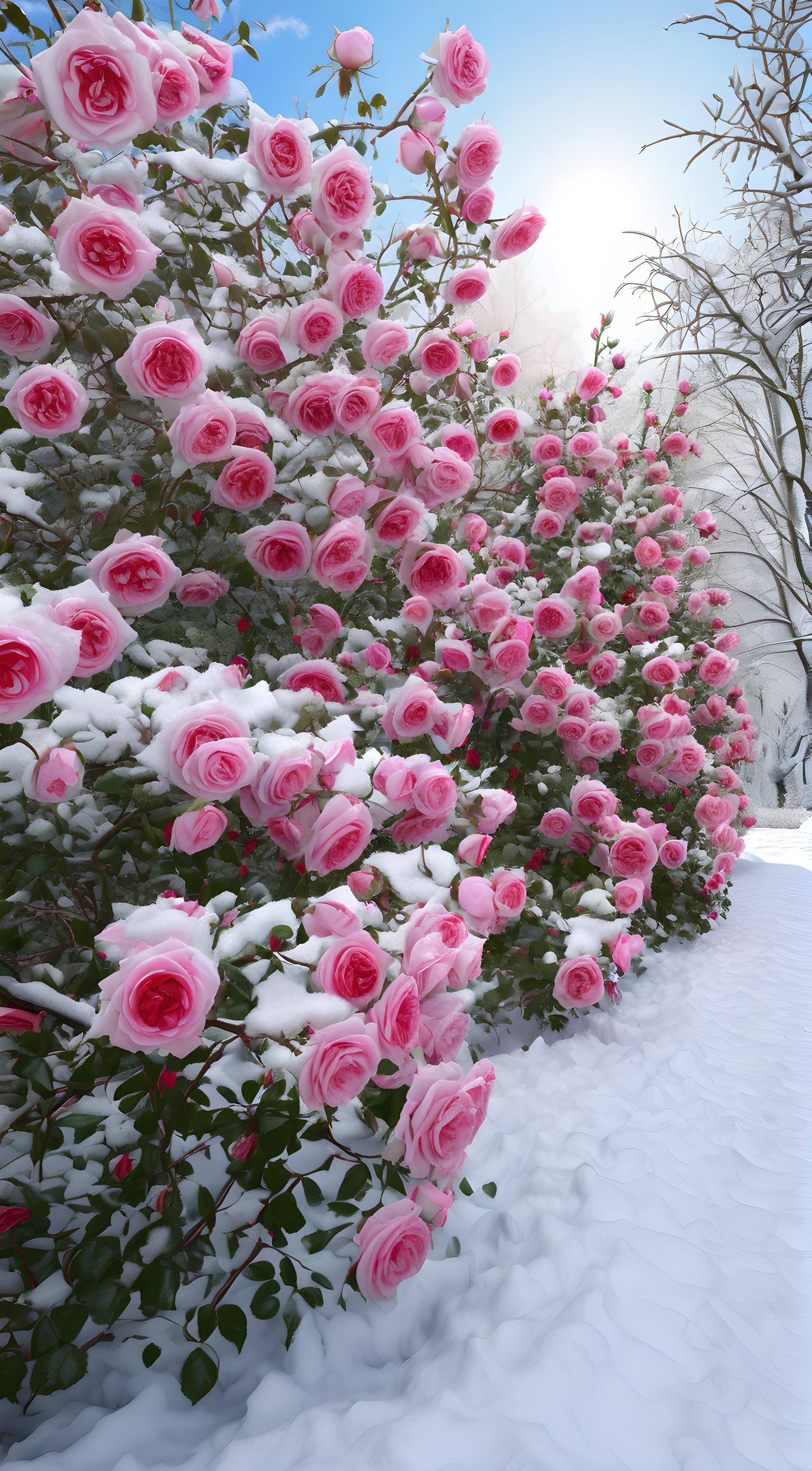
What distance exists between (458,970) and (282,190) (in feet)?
5.38

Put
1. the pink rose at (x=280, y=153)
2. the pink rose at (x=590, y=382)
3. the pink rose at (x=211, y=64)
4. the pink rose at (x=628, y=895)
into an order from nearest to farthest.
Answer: the pink rose at (x=280, y=153)
the pink rose at (x=211, y=64)
the pink rose at (x=628, y=895)
the pink rose at (x=590, y=382)

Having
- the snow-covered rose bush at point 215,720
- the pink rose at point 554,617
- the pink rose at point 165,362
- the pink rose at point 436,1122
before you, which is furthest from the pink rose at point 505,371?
the pink rose at point 436,1122

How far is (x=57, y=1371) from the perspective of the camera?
949 millimetres

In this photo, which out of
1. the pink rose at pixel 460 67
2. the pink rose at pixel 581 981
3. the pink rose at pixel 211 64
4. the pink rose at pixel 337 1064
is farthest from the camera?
the pink rose at pixel 581 981

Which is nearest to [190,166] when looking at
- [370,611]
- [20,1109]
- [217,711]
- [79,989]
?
[370,611]

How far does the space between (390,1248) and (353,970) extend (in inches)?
17.5

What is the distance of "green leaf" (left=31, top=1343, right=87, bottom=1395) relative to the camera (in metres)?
0.94

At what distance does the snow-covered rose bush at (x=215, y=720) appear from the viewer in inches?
40.0

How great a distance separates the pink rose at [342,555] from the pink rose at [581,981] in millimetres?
1191

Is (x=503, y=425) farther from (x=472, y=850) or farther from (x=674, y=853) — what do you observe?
(x=674, y=853)

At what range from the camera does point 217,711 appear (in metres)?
1.02

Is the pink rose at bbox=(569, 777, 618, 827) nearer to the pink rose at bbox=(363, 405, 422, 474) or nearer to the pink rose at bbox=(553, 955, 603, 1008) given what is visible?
the pink rose at bbox=(553, 955, 603, 1008)

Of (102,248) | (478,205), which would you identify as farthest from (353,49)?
(102,248)

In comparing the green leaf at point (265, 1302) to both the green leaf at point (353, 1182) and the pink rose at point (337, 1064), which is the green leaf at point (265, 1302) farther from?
the pink rose at point (337, 1064)
